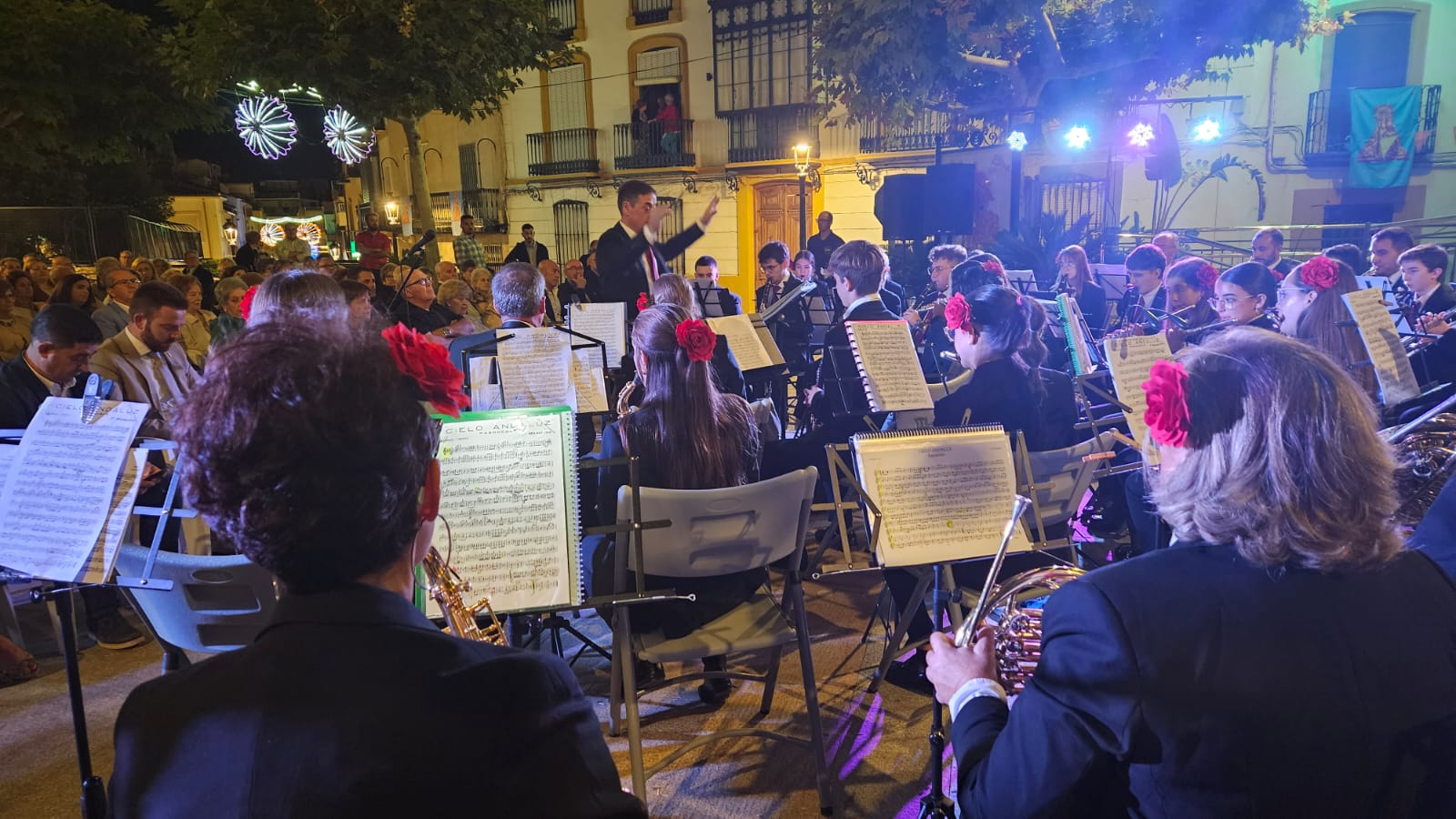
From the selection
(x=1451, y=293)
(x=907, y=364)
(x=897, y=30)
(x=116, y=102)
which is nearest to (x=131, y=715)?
(x=907, y=364)

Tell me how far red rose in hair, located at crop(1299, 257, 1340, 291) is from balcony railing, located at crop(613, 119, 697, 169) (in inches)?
565

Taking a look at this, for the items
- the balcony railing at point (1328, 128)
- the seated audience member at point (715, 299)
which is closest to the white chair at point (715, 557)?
the seated audience member at point (715, 299)

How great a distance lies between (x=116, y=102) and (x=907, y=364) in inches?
548

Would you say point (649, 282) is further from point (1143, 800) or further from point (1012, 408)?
point (1143, 800)

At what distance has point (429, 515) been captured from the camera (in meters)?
1.08

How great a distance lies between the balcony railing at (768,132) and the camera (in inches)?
620

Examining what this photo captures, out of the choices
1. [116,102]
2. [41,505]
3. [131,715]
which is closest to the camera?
[131,715]

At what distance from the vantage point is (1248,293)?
432cm

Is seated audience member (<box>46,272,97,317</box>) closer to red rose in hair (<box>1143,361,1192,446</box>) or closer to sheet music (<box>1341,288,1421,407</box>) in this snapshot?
red rose in hair (<box>1143,361,1192,446</box>)

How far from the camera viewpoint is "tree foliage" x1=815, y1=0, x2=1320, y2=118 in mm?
7465

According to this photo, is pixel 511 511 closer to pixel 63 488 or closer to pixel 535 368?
pixel 63 488

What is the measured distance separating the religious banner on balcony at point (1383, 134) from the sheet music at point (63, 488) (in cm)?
1485

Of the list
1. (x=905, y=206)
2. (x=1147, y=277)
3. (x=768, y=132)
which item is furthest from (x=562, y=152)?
(x=1147, y=277)

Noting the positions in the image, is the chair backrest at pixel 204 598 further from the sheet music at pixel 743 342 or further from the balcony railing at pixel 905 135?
the balcony railing at pixel 905 135
